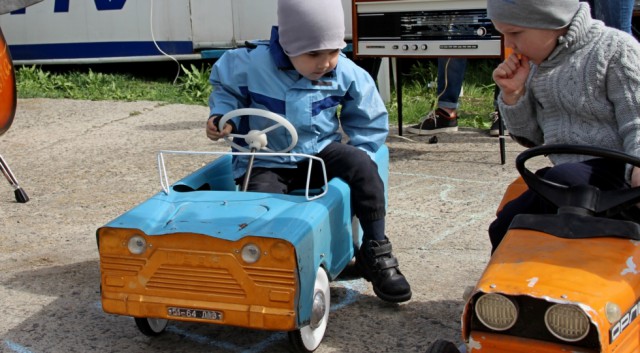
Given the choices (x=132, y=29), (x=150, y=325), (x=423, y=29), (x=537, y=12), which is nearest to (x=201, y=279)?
(x=150, y=325)

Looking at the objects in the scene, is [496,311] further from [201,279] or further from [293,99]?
[293,99]

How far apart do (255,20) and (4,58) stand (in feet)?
12.2

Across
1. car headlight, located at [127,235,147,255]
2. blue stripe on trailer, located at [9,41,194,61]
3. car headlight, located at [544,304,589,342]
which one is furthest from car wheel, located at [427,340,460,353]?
blue stripe on trailer, located at [9,41,194,61]

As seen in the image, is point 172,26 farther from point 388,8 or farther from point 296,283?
point 296,283

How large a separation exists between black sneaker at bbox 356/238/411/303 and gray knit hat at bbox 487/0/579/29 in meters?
1.12

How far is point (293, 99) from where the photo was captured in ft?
11.8

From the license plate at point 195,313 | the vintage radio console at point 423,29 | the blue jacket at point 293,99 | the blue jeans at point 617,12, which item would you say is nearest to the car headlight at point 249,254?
the license plate at point 195,313

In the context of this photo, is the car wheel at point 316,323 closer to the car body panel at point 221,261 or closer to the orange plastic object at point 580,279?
the car body panel at point 221,261

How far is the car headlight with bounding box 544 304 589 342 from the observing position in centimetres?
207

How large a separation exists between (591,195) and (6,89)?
3564 mm

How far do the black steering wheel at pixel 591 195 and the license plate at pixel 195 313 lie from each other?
1.11 meters

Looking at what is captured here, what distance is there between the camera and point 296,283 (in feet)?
9.48

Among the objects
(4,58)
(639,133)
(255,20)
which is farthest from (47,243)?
(255,20)

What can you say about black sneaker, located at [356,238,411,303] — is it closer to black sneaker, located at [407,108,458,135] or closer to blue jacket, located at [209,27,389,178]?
blue jacket, located at [209,27,389,178]
